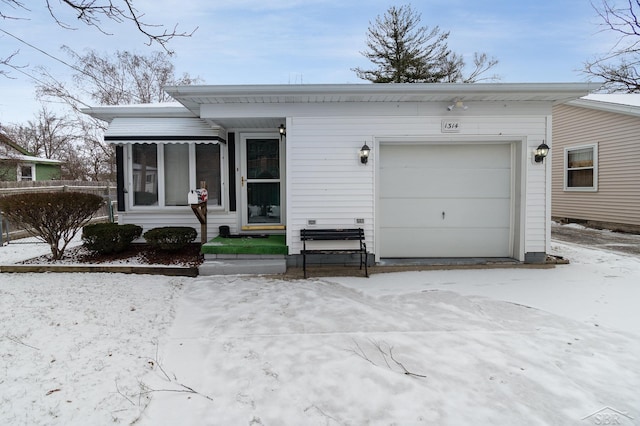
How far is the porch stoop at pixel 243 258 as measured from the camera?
5.74 meters

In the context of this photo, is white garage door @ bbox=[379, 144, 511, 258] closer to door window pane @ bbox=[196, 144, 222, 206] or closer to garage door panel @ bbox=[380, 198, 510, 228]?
garage door panel @ bbox=[380, 198, 510, 228]

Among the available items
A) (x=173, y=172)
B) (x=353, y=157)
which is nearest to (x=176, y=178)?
(x=173, y=172)

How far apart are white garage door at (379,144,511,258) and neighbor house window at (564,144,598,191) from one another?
20.5 ft

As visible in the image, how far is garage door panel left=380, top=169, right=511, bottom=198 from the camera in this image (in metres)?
6.47

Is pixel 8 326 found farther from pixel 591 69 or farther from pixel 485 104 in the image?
pixel 591 69

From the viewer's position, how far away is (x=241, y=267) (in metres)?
5.75

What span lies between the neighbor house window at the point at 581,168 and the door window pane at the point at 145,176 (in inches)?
460

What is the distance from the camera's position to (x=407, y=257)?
656 centimetres

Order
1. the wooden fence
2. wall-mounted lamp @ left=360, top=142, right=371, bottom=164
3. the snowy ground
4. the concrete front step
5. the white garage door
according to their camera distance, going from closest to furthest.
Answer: the snowy ground, the concrete front step, wall-mounted lamp @ left=360, top=142, right=371, bottom=164, the white garage door, the wooden fence

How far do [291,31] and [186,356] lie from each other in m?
10.0

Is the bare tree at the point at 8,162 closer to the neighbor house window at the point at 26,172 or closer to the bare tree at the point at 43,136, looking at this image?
the neighbor house window at the point at 26,172

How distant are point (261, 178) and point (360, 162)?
2.16 meters

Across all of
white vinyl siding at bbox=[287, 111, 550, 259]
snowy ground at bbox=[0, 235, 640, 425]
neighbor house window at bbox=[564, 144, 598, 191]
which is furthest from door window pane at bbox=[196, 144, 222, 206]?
neighbor house window at bbox=[564, 144, 598, 191]

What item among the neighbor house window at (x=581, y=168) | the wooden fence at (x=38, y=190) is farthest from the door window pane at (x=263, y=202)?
the neighbor house window at (x=581, y=168)
